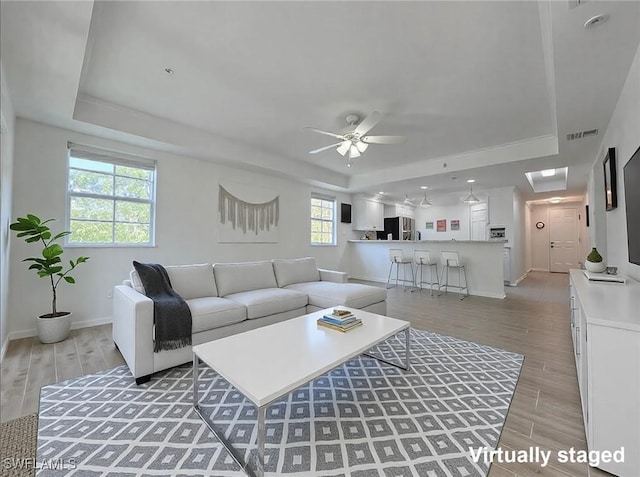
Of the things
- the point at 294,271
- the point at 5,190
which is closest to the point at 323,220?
the point at 294,271

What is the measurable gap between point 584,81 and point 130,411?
4.25 meters

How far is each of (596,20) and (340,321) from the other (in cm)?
252

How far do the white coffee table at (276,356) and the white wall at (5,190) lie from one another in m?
2.40

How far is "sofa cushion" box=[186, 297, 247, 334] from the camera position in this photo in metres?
2.41

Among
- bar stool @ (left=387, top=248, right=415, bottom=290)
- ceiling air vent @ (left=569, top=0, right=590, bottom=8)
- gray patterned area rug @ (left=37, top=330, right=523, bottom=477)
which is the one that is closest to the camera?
gray patterned area rug @ (left=37, top=330, right=523, bottom=477)

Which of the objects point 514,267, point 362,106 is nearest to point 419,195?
point 514,267

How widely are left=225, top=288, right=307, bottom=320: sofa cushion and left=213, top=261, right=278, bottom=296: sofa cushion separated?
0.35 ft

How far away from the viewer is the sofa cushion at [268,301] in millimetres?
2842

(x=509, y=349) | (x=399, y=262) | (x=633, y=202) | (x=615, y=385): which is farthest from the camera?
(x=399, y=262)

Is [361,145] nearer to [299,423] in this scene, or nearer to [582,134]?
[582,134]

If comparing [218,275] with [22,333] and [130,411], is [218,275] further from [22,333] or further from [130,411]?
[22,333]

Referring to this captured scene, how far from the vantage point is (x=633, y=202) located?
1.98 m

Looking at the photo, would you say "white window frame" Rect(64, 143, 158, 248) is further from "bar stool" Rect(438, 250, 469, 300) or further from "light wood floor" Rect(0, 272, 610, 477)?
"bar stool" Rect(438, 250, 469, 300)

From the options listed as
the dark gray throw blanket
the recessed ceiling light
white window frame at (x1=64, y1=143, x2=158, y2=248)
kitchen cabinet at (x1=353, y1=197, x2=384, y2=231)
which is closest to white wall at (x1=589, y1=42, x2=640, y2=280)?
the recessed ceiling light
